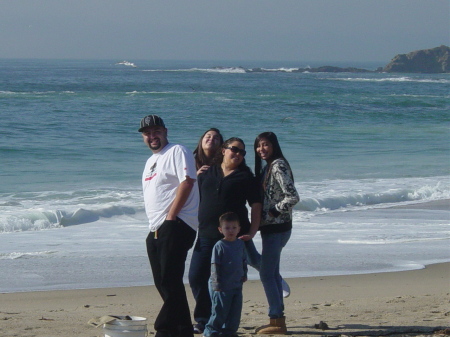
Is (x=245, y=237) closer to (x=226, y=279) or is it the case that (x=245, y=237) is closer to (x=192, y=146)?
(x=226, y=279)

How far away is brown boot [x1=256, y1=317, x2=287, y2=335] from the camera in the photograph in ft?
14.9

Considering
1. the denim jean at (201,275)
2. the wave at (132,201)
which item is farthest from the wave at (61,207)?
the denim jean at (201,275)

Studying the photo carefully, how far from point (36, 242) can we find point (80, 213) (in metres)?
1.86

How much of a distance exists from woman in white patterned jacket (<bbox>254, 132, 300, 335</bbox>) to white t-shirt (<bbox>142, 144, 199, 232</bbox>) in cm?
63

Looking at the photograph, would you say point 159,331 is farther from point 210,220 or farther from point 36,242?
point 36,242

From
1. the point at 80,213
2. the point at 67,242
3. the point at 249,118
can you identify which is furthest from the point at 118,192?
the point at 249,118

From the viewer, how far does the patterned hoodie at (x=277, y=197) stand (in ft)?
14.8

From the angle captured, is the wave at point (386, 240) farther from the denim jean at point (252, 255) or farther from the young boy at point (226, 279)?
the young boy at point (226, 279)

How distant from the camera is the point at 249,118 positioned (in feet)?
102

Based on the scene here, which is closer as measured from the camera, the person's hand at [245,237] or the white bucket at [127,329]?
the white bucket at [127,329]

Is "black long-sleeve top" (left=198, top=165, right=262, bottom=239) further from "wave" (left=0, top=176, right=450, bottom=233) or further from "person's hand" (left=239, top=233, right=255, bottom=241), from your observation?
"wave" (left=0, top=176, right=450, bottom=233)

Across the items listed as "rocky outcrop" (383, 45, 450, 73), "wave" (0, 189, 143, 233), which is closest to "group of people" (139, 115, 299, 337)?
"wave" (0, 189, 143, 233)

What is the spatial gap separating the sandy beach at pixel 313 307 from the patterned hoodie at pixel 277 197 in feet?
2.39

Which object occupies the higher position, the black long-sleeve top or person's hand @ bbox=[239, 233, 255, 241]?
the black long-sleeve top
